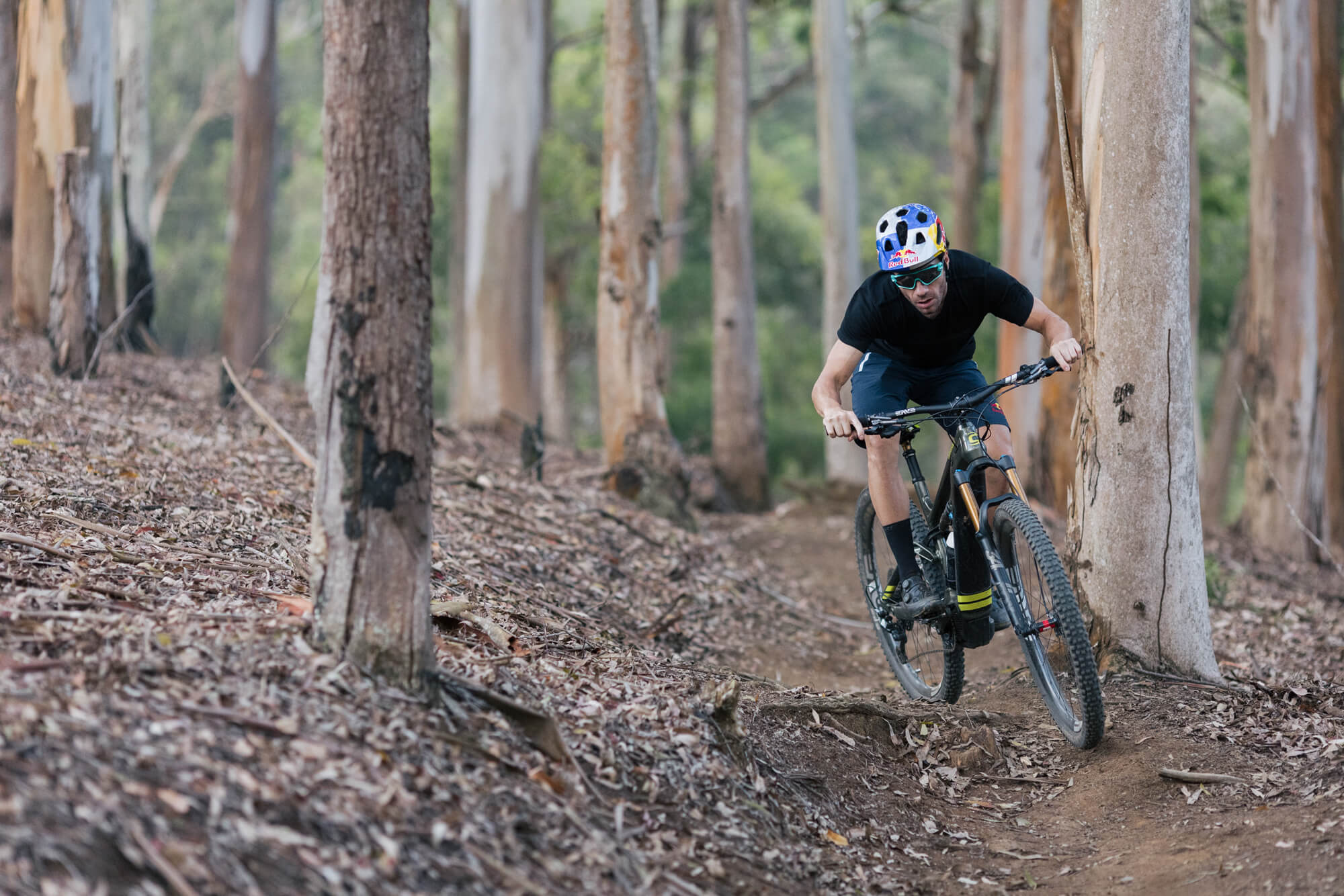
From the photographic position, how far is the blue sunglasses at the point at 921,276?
4.95m

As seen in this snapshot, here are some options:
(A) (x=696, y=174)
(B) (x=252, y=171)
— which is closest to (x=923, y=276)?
(B) (x=252, y=171)

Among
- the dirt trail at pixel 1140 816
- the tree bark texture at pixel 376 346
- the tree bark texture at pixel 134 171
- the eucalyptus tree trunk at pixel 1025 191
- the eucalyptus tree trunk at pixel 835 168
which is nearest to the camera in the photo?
the tree bark texture at pixel 376 346

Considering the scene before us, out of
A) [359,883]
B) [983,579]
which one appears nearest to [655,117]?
[983,579]

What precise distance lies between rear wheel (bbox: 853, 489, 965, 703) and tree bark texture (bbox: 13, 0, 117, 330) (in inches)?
326

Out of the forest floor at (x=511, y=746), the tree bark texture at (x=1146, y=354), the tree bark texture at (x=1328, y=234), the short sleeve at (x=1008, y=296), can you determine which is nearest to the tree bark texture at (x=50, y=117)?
the forest floor at (x=511, y=746)

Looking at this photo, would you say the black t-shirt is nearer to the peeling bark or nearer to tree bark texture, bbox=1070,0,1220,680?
tree bark texture, bbox=1070,0,1220,680

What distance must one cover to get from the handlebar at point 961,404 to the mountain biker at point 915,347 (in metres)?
0.06

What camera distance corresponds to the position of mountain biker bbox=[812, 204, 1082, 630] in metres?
4.93

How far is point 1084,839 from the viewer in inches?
169

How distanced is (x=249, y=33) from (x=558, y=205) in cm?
686

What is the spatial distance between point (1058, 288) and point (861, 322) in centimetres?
641

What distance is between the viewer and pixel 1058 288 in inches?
433

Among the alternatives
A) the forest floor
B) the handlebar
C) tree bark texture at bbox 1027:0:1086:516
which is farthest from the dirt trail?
tree bark texture at bbox 1027:0:1086:516

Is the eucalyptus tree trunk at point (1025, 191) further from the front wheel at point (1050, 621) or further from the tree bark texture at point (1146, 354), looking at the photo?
the front wheel at point (1050, 621)
